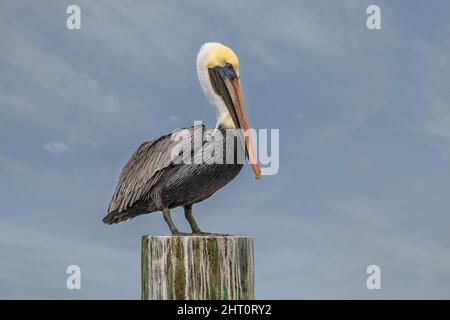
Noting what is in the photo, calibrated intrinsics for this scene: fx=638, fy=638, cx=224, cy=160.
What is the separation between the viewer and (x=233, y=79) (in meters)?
6.52

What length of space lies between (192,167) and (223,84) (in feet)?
3.34

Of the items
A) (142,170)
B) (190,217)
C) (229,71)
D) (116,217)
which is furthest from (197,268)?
(229,71)

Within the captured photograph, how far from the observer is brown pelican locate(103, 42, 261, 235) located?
6.07 meters

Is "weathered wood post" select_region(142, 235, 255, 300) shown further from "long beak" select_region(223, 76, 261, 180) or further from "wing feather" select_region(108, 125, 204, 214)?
"long beak" select_region(223, 76, 261, 180)

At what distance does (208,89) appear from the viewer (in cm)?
659

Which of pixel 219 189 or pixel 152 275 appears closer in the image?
pixel 152 275

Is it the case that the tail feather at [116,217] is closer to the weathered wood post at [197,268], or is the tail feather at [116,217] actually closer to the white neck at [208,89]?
the weathered wood post at [197,268]

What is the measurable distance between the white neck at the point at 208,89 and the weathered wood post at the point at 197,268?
4.57 feet

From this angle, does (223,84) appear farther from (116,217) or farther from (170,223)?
(116,217)

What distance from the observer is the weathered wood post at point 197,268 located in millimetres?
5586

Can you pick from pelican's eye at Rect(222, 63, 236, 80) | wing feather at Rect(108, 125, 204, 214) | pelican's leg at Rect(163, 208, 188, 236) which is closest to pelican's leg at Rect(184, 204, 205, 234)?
pelican's leg at Rect(163, 208, 188, 236)
